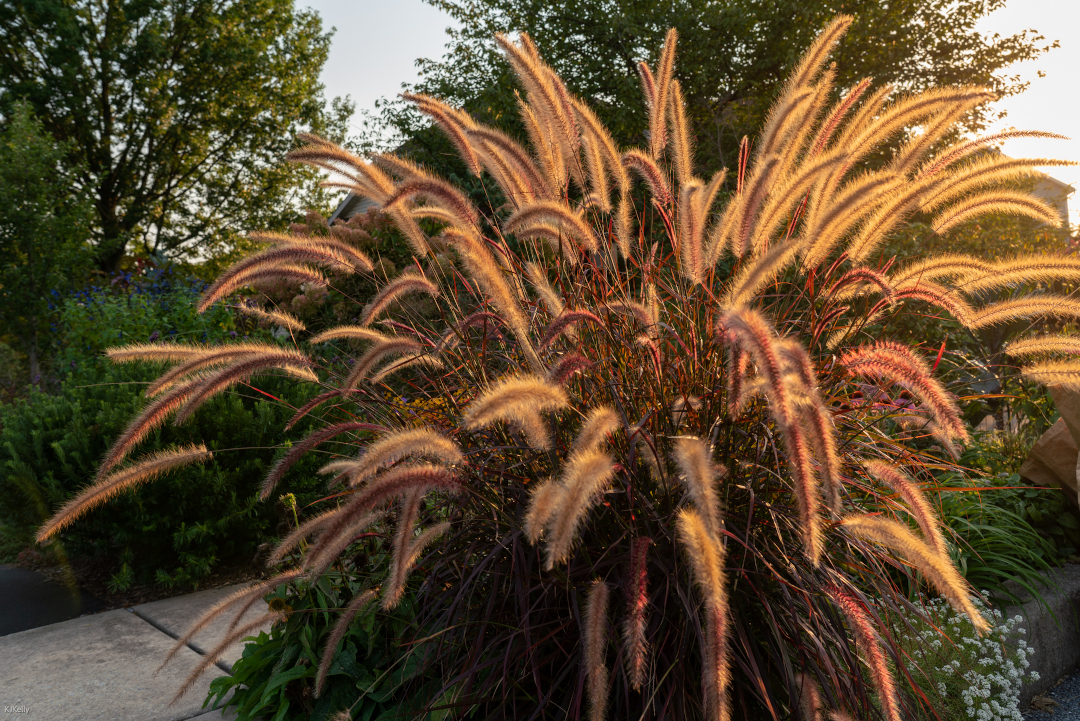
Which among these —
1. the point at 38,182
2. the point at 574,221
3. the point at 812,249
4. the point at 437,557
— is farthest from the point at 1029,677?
the point at 38,182

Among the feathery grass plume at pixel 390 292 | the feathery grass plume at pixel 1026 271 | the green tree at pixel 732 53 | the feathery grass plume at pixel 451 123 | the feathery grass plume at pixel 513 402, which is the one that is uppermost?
the green tree at pixel 732 53

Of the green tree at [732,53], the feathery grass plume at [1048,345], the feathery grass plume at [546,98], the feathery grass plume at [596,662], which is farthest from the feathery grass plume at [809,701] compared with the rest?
the green tree at [732,53]

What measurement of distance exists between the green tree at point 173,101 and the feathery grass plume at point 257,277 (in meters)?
18.7

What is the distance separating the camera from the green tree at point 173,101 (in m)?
19.3

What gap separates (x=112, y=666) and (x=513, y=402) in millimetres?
2729

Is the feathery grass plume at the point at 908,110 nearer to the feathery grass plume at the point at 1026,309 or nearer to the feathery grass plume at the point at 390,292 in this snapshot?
the feathery grass plume at the point at 1026,309

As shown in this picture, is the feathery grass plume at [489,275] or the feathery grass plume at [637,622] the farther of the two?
the feathery grass plume at [489,275]

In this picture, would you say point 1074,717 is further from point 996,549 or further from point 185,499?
point 185,499

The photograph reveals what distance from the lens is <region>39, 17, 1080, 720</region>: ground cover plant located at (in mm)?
1529

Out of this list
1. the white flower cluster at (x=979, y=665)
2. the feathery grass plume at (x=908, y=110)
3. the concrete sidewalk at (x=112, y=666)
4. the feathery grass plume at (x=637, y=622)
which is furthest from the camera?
the concrete sidewalk at (x=112, y=666)

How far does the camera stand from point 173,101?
21.0m

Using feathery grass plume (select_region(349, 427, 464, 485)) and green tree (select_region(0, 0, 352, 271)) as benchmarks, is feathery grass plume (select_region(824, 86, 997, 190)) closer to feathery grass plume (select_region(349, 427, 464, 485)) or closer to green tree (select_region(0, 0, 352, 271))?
feathery grass plume (select_region(349, 427, 464, 485))

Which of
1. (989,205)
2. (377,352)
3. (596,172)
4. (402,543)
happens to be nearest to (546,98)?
(596,172)

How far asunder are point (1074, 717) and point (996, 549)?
81 cm
